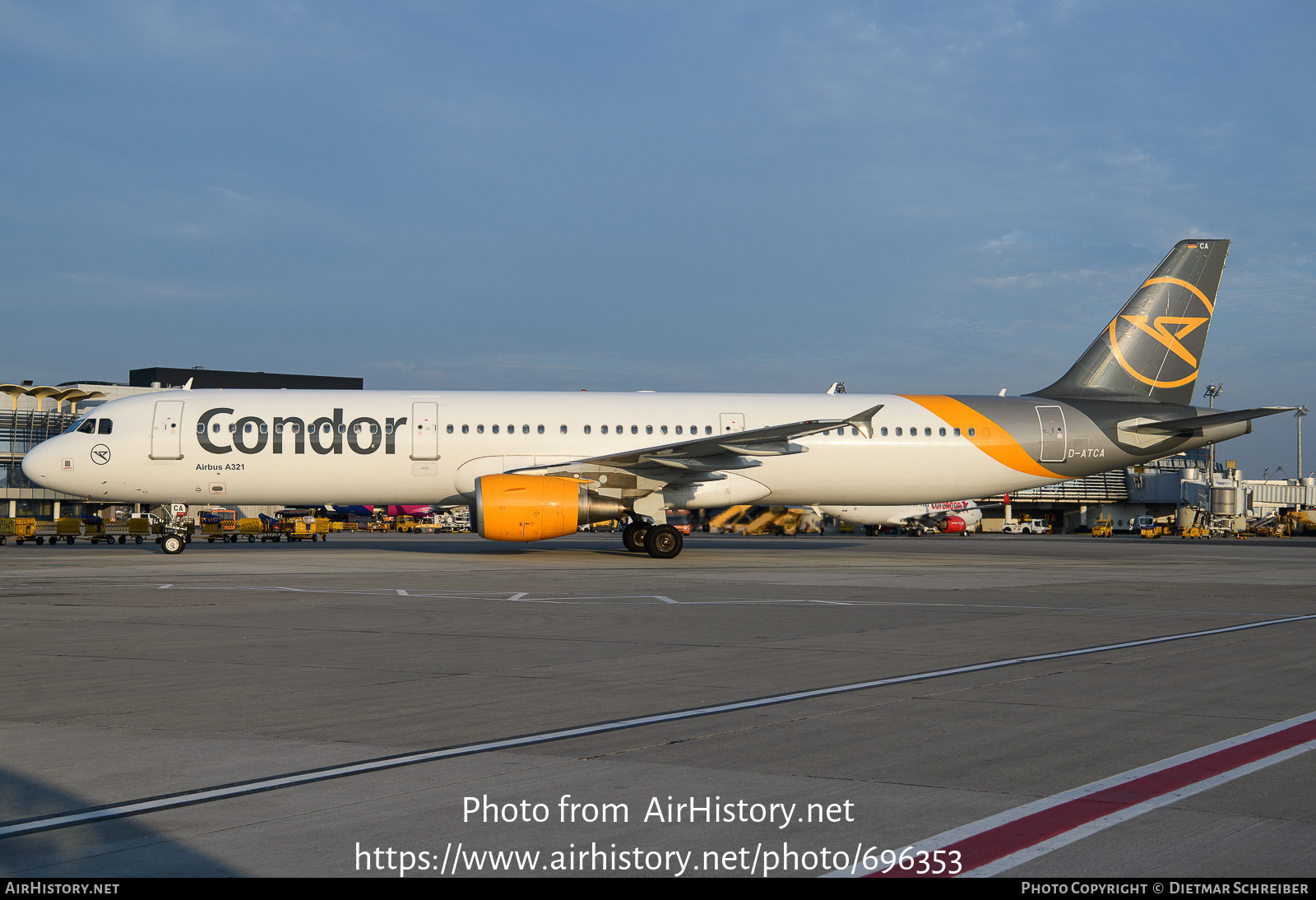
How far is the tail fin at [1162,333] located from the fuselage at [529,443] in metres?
0.65

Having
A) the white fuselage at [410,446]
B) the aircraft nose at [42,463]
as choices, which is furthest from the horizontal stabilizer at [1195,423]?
the aircraft nose at [42,463]

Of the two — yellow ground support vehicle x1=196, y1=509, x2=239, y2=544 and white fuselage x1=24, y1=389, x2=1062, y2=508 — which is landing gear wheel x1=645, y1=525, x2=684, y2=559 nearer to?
white fuselage x1=24, y1=389, x2=1062, y2=508

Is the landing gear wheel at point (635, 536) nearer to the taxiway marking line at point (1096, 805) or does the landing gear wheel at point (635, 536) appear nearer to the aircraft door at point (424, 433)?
the aircraft door at point (424, 433)

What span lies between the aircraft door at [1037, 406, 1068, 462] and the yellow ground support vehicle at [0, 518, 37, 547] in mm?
34809

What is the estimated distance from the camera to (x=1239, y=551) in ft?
119

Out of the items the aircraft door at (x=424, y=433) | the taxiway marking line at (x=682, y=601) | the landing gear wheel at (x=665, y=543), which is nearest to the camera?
the taxiway marking line at (x=682, y=601)

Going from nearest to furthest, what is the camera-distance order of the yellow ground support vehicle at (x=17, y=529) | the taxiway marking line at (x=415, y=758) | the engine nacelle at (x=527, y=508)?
the taxiway marking line at (x=415, y=758), the engine nacelle at (x=527, y=508), the yellow ground support vehicle at (x=17, y=529)

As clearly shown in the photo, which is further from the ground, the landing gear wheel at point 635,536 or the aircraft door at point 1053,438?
the aircraft door at point 1053,438

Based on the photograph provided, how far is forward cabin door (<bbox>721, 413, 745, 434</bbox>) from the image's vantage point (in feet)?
85.8

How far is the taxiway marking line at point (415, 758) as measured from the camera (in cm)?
442

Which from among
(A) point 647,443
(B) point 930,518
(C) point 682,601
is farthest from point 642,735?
(B) point 930,518

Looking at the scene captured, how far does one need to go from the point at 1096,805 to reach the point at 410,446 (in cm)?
2139

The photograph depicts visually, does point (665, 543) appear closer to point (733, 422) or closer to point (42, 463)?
point (733, 422)
